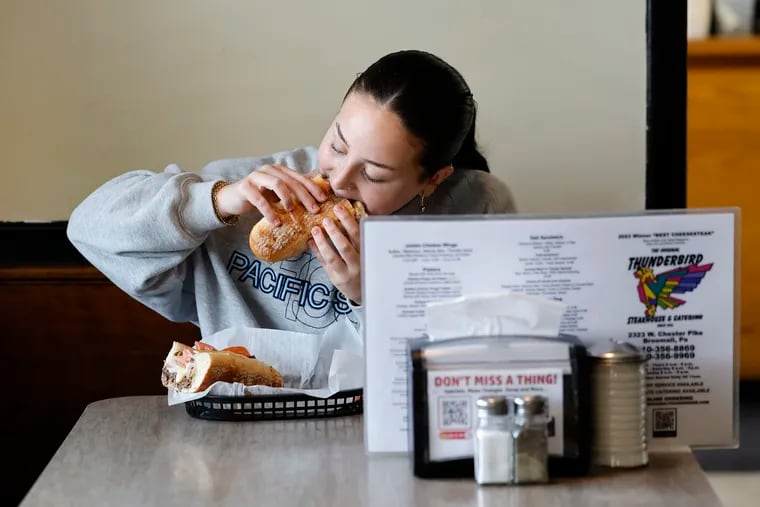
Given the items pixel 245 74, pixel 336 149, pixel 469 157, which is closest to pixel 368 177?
pixel 336 149

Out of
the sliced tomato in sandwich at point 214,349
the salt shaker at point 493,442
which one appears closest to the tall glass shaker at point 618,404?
the salt shaker at point 493,442

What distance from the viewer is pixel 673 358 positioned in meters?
1.07

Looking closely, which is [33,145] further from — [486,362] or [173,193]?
[486,362]

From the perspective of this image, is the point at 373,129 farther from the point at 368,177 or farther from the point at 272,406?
the point at 272,406

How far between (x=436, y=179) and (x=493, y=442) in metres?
0.69

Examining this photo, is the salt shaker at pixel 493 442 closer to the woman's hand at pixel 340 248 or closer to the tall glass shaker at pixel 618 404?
the tall glass shaker at pixel 618 404

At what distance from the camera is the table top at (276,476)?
37.9 inches

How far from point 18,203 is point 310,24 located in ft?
2.31

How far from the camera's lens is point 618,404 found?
39.3 inches

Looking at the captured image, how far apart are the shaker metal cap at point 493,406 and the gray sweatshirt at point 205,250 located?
0.54 meters

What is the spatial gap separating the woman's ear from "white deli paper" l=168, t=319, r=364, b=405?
0.96 feet

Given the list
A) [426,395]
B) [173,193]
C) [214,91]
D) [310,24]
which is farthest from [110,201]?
[426,395]

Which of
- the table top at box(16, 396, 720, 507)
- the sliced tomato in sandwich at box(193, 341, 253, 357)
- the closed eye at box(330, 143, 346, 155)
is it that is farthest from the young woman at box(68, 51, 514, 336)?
the table top at box(16, 396, 720, 507)

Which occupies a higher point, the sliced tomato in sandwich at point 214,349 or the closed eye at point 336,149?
the closed eye at point 336,149
